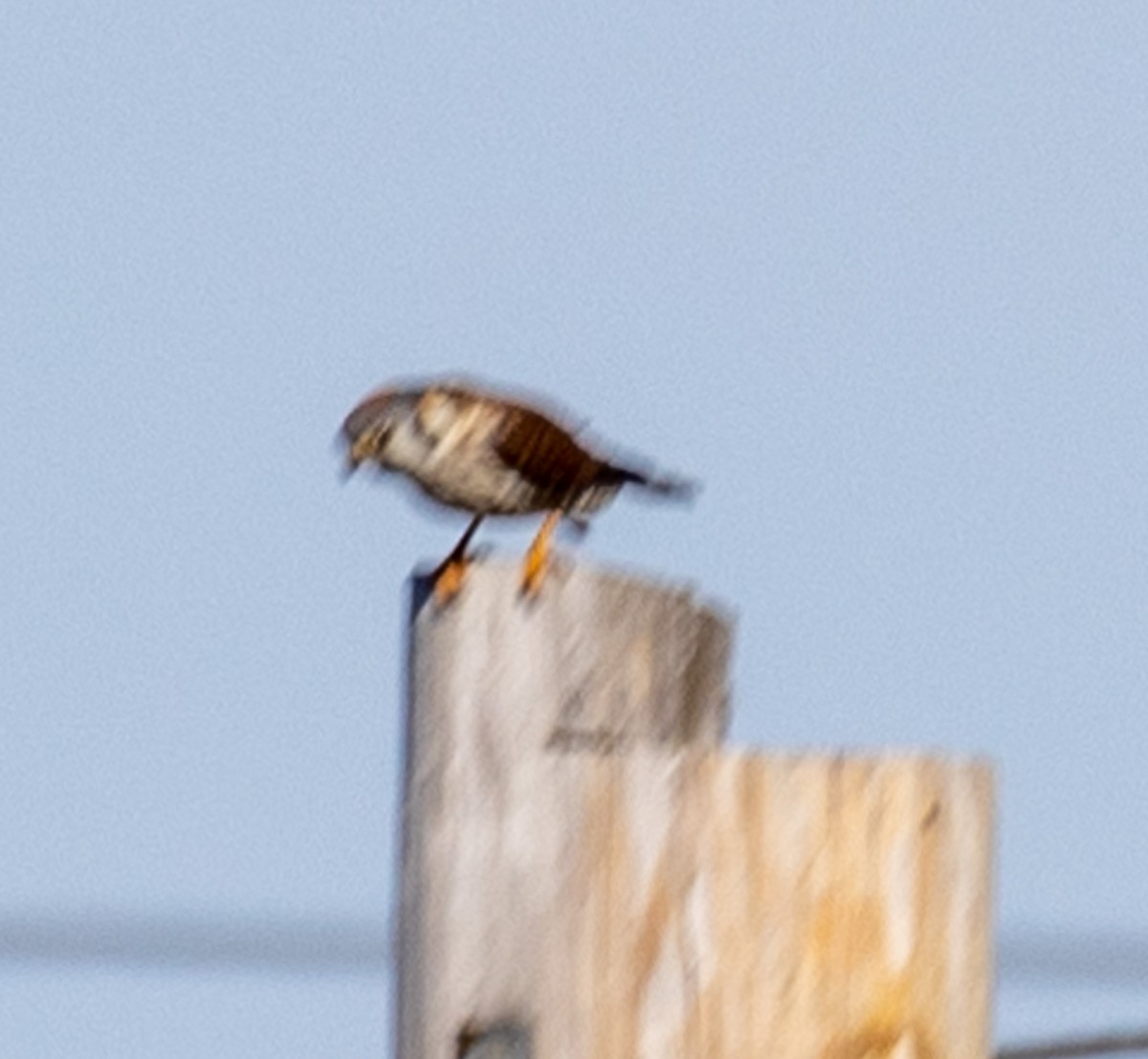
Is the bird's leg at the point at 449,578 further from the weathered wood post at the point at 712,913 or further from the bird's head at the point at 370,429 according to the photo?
the bird's head at the point at 370,429

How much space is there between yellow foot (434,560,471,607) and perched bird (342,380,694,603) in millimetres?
2276

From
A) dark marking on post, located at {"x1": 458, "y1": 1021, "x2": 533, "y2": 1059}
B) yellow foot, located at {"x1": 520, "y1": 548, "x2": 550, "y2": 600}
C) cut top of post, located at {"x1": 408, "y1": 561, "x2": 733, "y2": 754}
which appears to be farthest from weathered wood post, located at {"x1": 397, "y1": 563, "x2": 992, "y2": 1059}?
yellow foot, located at {"x1": 520, "y1": 548, "x2": 550, "y2": 600}

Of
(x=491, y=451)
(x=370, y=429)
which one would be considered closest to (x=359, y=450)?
(x=370, y=429)

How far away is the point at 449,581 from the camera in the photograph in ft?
8.70

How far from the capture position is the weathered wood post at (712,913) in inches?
85.2

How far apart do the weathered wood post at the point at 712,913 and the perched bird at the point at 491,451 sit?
2747 mm

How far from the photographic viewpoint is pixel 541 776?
91.6 inches

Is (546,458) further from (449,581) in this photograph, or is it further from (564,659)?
(564,659)

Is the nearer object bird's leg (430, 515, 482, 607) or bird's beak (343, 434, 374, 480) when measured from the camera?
bird's leg (430, 515, 482, 607)

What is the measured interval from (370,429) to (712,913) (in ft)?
10.6

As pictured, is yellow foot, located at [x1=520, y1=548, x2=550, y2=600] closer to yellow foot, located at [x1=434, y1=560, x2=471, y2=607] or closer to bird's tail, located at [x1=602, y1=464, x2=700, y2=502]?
yellow foot, located at [x1=434, y1=560, x2=471, y2=607]

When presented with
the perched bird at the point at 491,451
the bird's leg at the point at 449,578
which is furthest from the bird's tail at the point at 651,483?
the bird's leg at the point at 449,578

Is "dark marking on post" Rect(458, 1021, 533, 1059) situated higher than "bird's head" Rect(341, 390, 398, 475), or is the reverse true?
"bird's head" Rect(341, 390, 398, 475)

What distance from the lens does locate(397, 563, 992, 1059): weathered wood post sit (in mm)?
2164
